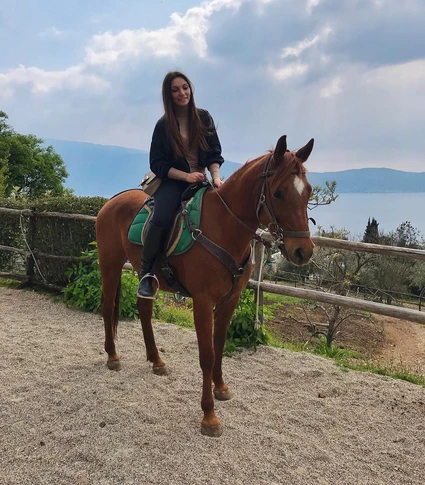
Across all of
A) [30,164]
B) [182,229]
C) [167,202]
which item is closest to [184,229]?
[182,229]

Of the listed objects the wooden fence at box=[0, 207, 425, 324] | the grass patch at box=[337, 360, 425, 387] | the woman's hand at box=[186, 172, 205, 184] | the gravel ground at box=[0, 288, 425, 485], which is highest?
the woman's hand at box=[186, 172, 205, 184]

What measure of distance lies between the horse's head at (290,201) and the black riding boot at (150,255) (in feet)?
3.21

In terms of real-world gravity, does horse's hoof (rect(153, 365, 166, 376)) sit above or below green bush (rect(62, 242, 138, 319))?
below

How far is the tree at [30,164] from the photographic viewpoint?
30.0 metres

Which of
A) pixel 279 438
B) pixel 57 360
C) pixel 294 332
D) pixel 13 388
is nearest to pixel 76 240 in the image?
pixel 57 360

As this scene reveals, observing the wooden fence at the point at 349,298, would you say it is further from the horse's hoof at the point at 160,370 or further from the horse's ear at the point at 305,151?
the horse's ear at the point at 305,151

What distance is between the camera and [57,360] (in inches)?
165

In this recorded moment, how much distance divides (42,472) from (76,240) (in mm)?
4644

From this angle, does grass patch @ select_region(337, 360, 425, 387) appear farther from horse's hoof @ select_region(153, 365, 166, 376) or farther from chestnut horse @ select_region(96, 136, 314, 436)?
horse's hoof @ select_region(153, 365, 166, 376)

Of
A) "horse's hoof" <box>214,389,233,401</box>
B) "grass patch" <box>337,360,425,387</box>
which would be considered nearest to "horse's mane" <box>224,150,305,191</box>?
"horse's hoof" <box>214,389,233,401</box>

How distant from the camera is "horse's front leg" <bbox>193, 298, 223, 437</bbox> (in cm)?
281

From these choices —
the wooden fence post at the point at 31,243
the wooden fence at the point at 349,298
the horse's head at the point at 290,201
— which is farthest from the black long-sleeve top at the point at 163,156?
the wooden fence post at the point at 31,243

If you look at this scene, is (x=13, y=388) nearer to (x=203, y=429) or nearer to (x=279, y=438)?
(x=203, y=429)

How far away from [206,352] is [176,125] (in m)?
1.81
